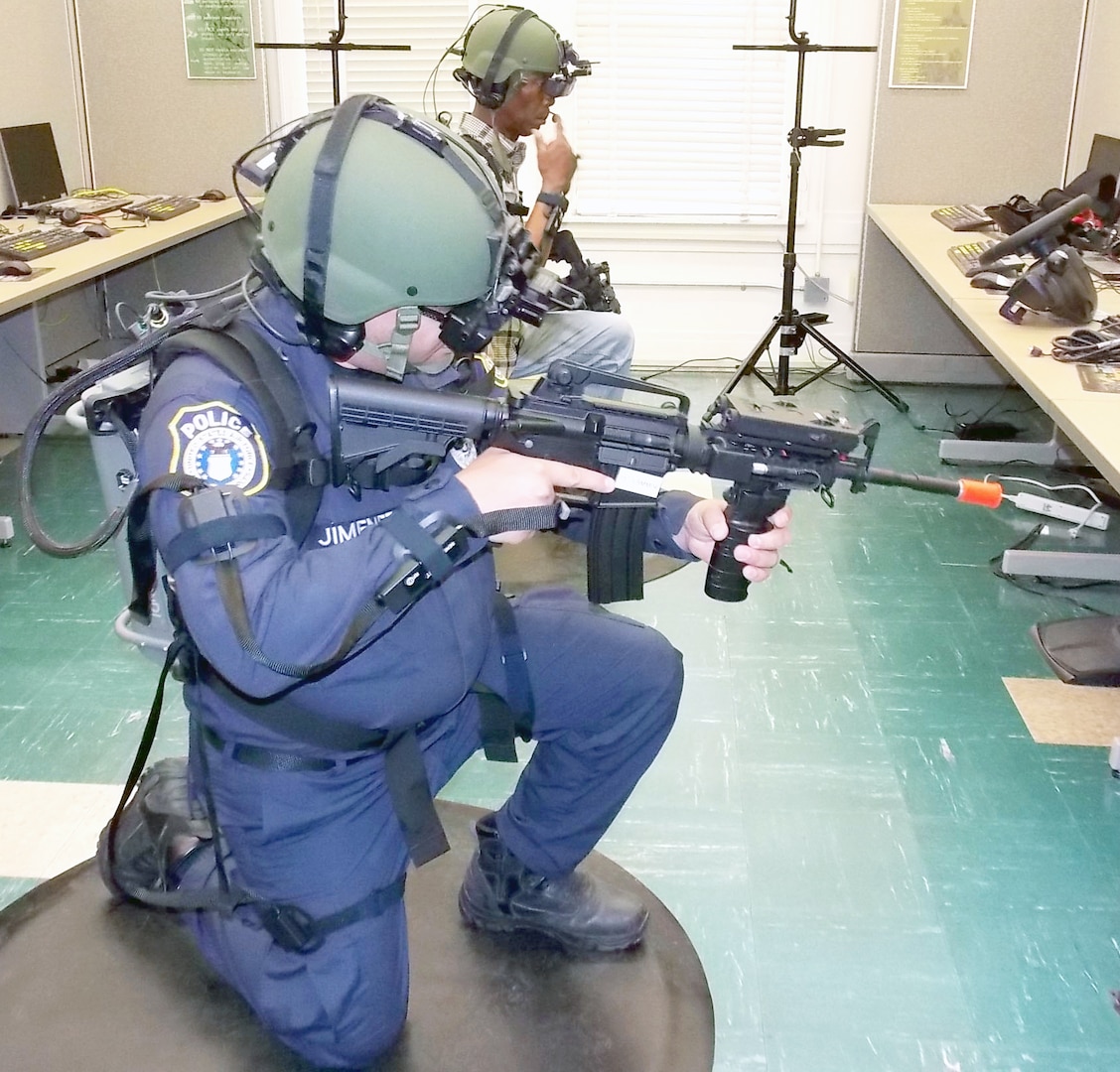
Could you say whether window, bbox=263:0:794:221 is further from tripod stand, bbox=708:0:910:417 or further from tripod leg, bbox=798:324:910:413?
tripod leg, bbox=798:324:910:413

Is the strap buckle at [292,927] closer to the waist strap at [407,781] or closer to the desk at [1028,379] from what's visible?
the waist strap at [407,781]

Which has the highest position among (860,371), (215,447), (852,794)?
(215,447)

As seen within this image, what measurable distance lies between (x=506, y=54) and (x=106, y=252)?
134 cm

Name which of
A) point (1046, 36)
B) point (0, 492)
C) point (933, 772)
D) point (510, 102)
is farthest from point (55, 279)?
point (1046, 36)

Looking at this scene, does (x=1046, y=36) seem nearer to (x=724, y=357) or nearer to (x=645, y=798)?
(x=724, y=357)

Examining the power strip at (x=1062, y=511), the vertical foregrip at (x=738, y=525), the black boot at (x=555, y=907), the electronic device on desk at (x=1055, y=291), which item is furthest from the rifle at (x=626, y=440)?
the power strip at (x=1062, y=511)

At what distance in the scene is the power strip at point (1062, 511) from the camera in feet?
11.4

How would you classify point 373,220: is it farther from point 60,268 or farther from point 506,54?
point 60,268

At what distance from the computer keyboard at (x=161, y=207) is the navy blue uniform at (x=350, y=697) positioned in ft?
9.98

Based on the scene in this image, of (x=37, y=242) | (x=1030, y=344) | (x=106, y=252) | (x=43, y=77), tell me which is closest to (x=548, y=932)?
(x=1030, y=344)

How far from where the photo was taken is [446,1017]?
1673mm

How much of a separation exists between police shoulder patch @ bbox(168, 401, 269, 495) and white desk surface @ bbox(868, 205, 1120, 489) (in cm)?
127

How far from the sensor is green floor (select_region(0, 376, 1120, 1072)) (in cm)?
174

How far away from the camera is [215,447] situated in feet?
4.24
